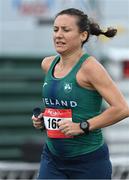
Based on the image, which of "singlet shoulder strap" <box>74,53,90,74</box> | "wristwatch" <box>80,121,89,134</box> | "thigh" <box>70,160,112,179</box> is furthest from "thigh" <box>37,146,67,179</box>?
"singlet shoulder strap" <box>74,53,90,74</box>

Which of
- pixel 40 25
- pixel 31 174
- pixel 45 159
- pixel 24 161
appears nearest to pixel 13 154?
pixel 24 161

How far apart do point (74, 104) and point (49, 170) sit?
489mm

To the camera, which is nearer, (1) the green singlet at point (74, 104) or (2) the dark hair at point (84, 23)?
(1) the green singlet at point (74, 104)

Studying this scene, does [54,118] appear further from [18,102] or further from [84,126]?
[18,102]

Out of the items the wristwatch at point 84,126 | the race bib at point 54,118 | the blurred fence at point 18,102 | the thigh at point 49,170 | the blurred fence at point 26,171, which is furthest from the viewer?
the blurred fence at point 18,102

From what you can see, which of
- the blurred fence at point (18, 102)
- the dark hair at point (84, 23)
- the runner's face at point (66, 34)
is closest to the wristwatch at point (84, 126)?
the runner's face at point (66, 34)

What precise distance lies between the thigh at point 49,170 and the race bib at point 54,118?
0.56 ft

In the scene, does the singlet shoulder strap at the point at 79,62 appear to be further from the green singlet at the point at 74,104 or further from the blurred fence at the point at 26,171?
the blurred fence at the point at 26,171

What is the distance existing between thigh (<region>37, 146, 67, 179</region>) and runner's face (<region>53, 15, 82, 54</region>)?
71 cm

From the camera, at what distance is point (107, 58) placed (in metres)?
13.9

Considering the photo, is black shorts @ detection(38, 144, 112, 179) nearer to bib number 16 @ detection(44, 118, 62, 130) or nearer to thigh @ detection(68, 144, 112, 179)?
thigh @ detection(68, 144, 112, 179)

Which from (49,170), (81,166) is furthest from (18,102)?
(81,166)

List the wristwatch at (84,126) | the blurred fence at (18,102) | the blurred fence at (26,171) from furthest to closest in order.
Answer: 1. the blurred fence at (18,102)
2. the blurred fence at (26,171)
3. the wristwatch at (84,126)

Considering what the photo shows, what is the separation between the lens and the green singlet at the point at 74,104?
6609 millimetres
